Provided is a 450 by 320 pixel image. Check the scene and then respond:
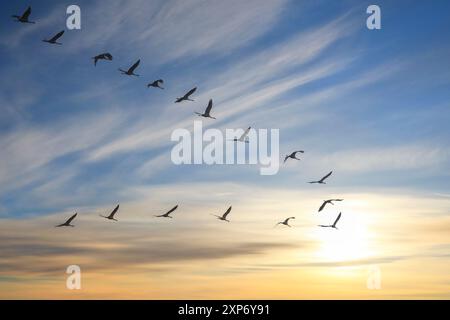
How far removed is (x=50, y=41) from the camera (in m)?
97.4

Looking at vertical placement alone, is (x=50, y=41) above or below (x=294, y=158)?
above

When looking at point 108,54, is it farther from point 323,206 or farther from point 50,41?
point 323,206

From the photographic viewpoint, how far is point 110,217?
10819cm

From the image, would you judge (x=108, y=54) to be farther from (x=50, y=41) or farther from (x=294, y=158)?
(x=294, y=158)

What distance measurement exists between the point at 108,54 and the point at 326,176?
1726 inches

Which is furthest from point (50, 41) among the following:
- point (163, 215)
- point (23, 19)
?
point (163, 215)
